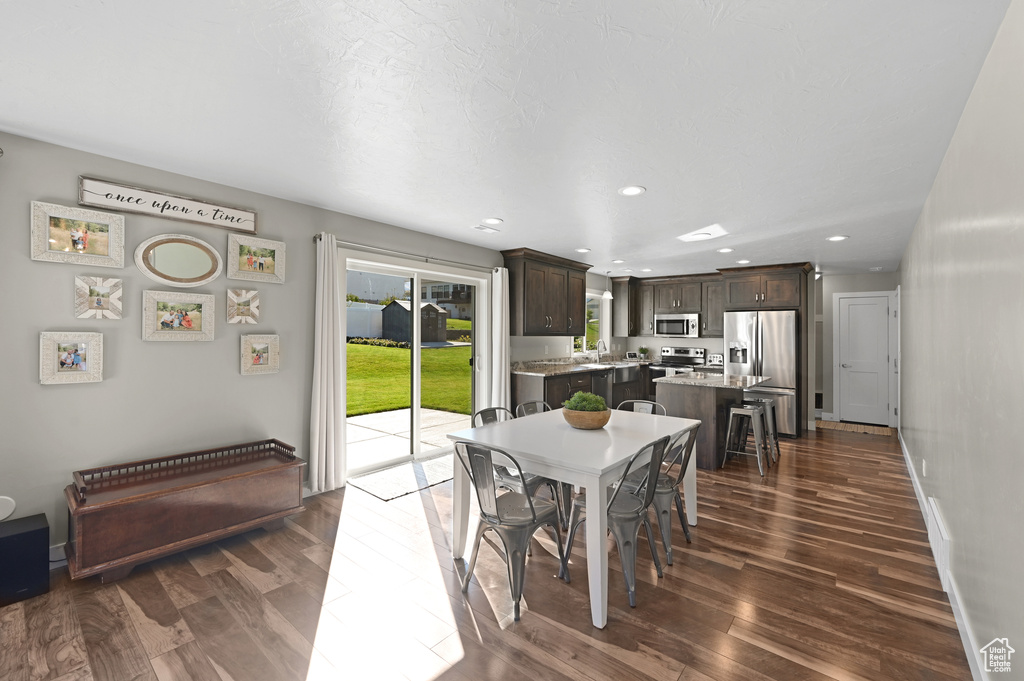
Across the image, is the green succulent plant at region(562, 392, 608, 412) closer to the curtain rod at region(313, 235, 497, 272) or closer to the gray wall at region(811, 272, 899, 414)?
the curtain rod at region(313, 235, 497, 272)

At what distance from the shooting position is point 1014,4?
139cm

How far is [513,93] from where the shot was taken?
2.04m

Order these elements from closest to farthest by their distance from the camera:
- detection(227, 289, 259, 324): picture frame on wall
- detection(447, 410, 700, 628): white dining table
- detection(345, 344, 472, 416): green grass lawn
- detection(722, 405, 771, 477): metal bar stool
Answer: detection(447, 410, 700, 628): white dining table → detection(227, 289, 259, 324): picture frame on wall → detection(345, 344, 472, 416): green grass lawn → detection(722, 405, 771, 477): metal bar stool

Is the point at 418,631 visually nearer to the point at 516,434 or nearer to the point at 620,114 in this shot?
the point at 516,434

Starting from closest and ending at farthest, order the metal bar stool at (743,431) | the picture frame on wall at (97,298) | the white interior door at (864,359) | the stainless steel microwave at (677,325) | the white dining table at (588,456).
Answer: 1. the white dining table at (588,456)
2. the picture frame on wall at (97,298)
3. the metal bar stool at (743,431)
4. the white interior door at (864,359)
5. the stainless steel microwave at (677,325)

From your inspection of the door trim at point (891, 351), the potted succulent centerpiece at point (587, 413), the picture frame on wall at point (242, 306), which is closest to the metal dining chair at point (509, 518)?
the potted succulent centerpiece at point (587, 413)

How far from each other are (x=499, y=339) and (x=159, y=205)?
3.52m

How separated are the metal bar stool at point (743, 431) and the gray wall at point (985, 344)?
188cm

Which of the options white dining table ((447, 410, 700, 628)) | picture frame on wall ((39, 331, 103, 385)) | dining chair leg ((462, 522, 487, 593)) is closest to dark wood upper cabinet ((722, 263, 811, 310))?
white dining table ((447, 410, 700, 628))

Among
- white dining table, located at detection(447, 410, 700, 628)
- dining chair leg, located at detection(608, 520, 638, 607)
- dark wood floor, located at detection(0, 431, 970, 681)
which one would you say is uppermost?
white dining table, located at detection(447, 410, 700, 628)

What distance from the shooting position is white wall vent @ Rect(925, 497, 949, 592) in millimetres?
2500

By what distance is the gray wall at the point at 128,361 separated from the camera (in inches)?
104

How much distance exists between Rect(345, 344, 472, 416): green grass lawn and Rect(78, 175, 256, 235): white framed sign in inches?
57.5

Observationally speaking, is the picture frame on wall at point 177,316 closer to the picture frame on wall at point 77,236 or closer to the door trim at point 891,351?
the picture frame on wall at point 77,236
